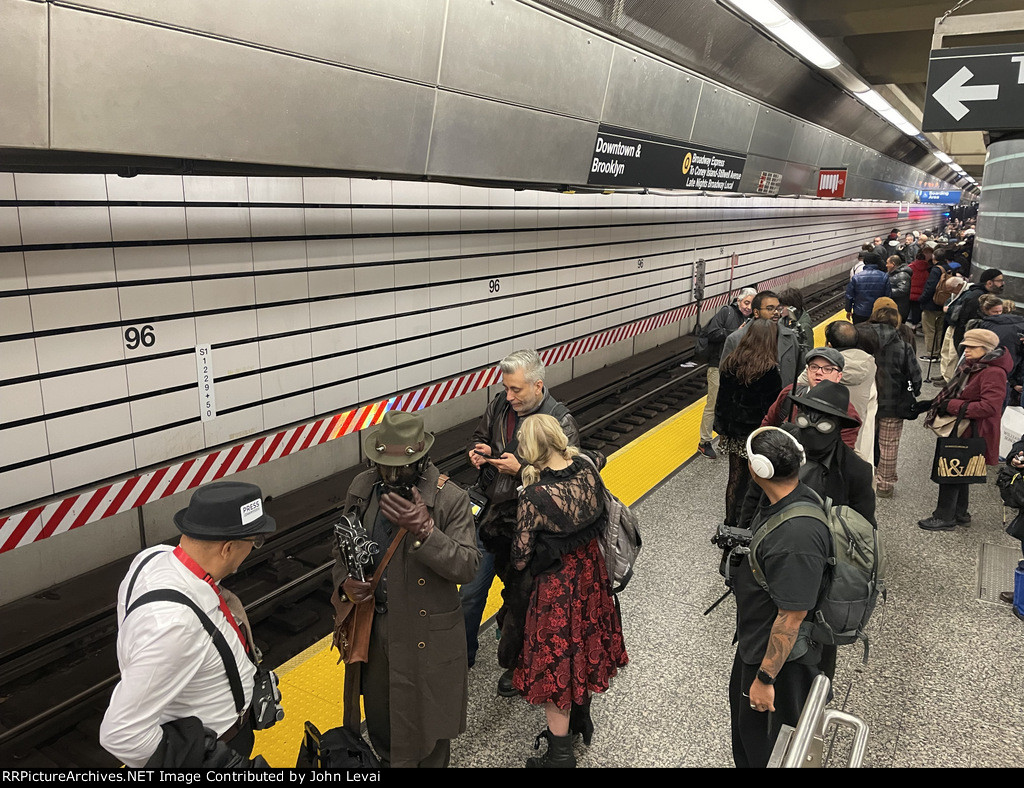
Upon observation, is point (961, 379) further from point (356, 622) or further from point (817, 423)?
point (356, 622)

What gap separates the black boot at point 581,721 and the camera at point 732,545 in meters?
0.95

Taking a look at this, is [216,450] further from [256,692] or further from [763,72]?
[763,72]

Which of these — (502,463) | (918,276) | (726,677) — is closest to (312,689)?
(502,463)

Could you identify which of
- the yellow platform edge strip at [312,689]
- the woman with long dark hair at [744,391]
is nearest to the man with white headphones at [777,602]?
the yellow platform edge strip at [312,689]

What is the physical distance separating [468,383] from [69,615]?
5083mm

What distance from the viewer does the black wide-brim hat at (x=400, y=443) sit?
9.05 feet

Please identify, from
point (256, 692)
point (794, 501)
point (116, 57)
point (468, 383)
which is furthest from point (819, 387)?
point (468, 383)

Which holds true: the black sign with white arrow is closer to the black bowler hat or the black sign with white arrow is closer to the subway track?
the subway track

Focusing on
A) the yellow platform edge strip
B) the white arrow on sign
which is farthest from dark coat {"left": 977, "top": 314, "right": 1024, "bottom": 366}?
the yellow platform edge strip

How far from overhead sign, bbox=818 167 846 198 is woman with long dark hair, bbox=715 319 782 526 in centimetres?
1343

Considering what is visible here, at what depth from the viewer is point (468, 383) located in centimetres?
895

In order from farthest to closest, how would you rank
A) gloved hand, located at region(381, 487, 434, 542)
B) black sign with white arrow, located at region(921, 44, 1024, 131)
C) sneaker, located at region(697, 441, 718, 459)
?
sneaker, located at region(697, 441, 718, 459) → black sign with white arrow, located at region(921, 44, 1024, 131) → gloved hand, located at region(381, 487, 434, 542)

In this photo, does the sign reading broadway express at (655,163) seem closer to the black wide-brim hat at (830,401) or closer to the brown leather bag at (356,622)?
the black wide-brim hat at (830,401)

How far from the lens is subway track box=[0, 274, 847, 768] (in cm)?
377
